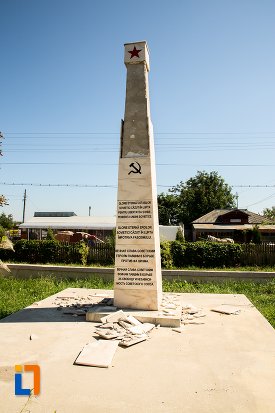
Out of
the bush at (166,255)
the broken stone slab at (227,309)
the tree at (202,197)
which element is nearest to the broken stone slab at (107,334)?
the broken stone slab at (227,309)

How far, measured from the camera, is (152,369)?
4051 mm

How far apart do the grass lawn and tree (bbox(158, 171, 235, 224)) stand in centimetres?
4597

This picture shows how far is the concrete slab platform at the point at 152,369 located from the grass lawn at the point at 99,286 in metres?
2.38

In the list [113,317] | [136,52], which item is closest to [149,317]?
[113,317]

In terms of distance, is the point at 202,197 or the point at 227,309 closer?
the point at 227,309

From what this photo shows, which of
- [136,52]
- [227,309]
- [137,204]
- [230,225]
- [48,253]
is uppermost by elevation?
[136,52]

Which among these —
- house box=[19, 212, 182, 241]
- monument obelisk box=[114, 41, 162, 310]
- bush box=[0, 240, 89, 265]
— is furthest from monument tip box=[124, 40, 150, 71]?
house box=[19, 212, 182, 241]

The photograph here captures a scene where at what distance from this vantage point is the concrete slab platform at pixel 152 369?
127 inches

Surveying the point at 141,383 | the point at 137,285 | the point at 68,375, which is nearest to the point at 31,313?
the point at 137,285

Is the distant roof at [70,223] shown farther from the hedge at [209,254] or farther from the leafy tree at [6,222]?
the hedge at [209,254]

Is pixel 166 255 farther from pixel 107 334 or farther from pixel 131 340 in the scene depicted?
pixel 131 340

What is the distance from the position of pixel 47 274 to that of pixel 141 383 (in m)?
9.42

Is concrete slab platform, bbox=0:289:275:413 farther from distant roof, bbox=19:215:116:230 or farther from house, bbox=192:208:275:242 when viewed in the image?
house, bbox=192:208:275:242

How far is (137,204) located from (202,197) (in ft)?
168
